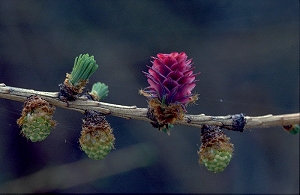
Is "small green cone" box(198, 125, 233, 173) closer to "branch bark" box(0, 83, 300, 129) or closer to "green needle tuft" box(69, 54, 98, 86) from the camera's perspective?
"branch bark" box(0, 83, 300, 129)

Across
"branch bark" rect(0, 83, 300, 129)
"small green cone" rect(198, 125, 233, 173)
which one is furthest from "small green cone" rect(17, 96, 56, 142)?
"small green cone" rect(198, 125, 233, 173)

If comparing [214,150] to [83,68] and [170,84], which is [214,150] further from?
[83,68]

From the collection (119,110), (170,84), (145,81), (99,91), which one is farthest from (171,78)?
(145,81)

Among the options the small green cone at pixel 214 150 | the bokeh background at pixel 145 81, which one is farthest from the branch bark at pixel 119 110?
the bokeh background at pixel 145 81

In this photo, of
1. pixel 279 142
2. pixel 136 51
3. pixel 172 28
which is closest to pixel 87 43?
pixel 136 51

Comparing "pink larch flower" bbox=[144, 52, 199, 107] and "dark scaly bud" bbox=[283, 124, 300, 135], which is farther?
"dark scaly bud" bbox=[283, 124, 300, 135]

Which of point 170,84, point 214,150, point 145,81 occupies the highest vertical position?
point 145,81
